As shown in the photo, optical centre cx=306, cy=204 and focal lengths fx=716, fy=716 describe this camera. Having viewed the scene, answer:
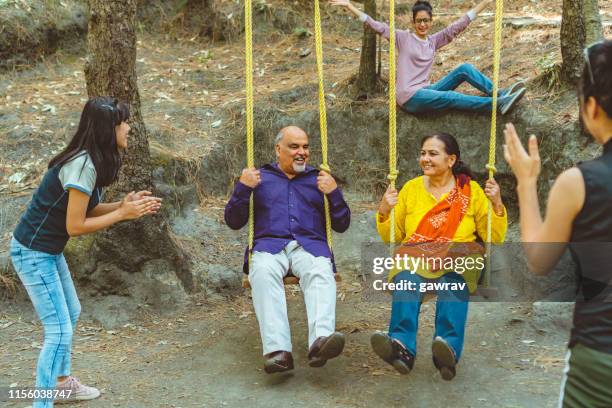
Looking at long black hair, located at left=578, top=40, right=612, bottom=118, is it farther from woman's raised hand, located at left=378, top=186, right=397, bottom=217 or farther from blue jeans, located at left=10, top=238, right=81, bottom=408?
blue jeans, located at left=10, top=238, right=81, bottom=408

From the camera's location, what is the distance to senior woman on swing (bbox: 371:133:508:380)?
387cm

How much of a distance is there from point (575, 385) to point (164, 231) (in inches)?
141

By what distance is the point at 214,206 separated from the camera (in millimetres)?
6320

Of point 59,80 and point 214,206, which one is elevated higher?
point 59,80

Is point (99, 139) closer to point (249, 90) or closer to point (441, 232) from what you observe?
point (249, 90)

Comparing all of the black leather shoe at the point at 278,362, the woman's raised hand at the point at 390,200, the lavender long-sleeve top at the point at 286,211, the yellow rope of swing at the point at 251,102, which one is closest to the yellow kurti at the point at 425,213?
the woman's raised hand at the point at 390,200

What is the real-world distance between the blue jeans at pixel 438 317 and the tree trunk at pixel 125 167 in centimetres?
192

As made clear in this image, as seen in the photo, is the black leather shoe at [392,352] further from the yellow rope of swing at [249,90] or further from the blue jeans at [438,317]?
the yellow rope of swing at [249,90]

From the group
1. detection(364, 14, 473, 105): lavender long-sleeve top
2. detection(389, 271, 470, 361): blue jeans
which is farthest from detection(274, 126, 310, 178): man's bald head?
detection(364, 14, 473, 105): lavender long-sleeve top

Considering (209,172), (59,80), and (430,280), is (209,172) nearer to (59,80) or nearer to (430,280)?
(59,80)

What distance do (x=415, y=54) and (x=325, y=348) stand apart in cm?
311

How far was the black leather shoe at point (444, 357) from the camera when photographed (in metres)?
3.68

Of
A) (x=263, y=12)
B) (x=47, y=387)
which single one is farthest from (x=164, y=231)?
(x=263, y=12)

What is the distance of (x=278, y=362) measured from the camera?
387 centimetres
